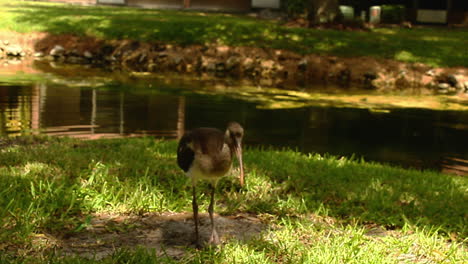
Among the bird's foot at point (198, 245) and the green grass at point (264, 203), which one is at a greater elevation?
the green grass at point (264, 203)

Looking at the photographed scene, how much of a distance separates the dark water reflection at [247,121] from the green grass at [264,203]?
8.89 feet

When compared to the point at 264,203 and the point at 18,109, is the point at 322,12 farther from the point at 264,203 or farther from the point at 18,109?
the point at 264,203

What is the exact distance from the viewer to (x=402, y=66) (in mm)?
20344

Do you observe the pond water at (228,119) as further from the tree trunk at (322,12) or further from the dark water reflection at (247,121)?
the tree trunk at (322,12)

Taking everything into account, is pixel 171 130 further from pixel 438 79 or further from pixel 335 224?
pixel 438 79

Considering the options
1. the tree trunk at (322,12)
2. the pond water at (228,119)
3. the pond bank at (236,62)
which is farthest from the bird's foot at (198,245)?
the tree trunk at (322,12)

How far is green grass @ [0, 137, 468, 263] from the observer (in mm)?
4543

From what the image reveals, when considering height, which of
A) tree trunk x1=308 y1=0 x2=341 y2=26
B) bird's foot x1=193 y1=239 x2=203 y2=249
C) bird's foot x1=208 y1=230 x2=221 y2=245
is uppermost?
tree trunk x1=308 y1=0 x2=341 y2=26

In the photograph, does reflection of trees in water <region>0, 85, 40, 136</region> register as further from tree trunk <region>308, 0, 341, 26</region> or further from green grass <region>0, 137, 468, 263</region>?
tree trunk <region>308, 0, 341, 26</region>

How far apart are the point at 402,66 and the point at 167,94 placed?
9441mm

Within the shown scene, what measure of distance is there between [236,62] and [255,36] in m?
2.38

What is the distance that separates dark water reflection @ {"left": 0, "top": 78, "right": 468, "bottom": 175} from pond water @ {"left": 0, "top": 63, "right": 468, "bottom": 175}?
0.02 m

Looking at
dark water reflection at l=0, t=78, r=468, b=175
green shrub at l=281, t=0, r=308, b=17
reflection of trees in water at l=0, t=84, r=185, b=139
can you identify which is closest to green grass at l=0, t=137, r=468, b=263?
dark water reflection at l=0, t=78, r=468, b=175

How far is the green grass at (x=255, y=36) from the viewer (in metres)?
21.3
